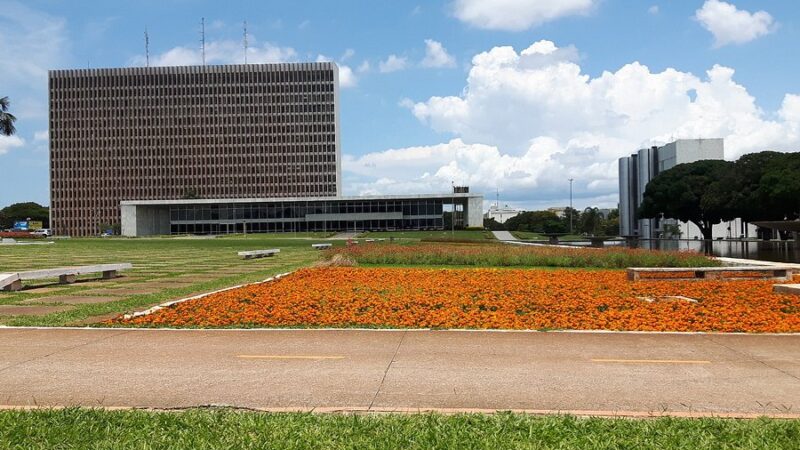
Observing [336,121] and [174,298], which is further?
[336,121]

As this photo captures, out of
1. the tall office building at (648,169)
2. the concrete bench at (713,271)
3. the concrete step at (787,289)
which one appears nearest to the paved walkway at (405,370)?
the concrete step at (787,289)

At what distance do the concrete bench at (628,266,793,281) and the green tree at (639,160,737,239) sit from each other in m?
60.6

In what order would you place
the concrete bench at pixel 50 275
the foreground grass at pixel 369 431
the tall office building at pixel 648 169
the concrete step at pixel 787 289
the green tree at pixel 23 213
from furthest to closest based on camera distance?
the green tree at pixel 23 213 < the tall office building at pixel 648 169 < the concrete bench at pixel 50 275 < the concrete step at pixel 787 289 < the foreground grass at pixel 369 431

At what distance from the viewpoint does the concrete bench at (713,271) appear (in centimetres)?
1905

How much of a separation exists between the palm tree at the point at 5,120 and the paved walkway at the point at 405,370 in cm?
4654

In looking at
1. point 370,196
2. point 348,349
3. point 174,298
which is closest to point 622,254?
point 174,298

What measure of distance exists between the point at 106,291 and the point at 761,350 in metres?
15.3

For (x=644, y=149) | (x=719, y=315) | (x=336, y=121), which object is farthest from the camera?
(x=336, y=121)

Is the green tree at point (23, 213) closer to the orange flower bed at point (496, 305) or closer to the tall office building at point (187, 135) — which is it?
the tall office building at point (187, 135)

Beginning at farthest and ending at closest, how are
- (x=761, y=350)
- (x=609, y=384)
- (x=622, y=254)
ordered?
(x=622, y=254) → (x=761, y=350) → (x=609, y=384)

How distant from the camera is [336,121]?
161 meters

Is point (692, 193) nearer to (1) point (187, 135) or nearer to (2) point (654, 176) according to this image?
(2) point (654, 176)

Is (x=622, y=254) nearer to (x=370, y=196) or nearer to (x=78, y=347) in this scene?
(x=78, y=347)

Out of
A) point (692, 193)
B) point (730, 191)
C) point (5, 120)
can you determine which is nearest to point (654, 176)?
point (692, 193)
